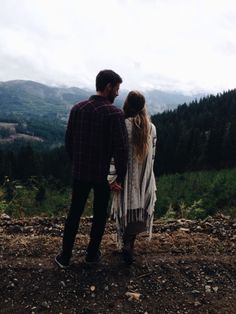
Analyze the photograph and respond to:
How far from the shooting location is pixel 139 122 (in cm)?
517

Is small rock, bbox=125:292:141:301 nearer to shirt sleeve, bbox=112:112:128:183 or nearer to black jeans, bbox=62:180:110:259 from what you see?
black jeans, bbox=62:180:110:259

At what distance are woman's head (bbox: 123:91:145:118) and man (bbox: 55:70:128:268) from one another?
209 millimetres

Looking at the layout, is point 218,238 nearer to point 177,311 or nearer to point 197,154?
point 177,311

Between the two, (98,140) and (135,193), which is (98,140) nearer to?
(98,140)

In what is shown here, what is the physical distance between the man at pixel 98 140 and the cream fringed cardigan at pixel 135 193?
0.26 metres

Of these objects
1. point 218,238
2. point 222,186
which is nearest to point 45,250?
point 218,238

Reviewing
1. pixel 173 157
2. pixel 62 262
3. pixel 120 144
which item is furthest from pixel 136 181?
pixel 173 157

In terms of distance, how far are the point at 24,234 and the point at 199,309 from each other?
10.6 feet

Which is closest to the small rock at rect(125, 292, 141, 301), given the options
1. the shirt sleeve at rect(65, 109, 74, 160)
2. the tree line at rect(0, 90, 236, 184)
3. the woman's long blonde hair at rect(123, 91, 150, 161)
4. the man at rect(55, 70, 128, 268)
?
the man at rect(55, 70, 128, 268)

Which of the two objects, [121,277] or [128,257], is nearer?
[121,277]

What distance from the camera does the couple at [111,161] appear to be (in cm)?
496

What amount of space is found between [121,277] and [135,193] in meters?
1.10

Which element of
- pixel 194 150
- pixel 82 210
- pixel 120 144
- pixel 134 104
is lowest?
pixel 194 150

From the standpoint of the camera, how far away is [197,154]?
75250 mm
